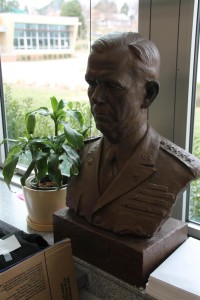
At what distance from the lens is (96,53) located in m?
0.97

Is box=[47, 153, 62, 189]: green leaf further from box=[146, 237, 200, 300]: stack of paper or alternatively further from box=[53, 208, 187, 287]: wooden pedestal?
box=[146, 237, 200, 300]: stack of paper

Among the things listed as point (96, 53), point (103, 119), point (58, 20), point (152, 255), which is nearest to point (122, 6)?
point (58, 20)

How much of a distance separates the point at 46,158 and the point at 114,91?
45 cm

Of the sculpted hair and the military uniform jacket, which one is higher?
the sculpted hair

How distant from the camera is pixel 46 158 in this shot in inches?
51.1

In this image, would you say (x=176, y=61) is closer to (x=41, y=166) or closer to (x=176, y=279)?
(x=41, y=166)

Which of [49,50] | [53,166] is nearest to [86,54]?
[49,50]

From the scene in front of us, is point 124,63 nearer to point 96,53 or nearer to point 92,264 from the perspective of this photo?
point 96,53

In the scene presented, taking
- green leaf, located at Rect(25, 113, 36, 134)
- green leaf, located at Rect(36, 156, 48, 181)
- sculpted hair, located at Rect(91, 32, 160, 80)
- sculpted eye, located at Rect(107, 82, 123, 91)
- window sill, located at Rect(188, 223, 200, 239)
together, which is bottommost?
window sill, located at Rect(188, 223, 200, 239)

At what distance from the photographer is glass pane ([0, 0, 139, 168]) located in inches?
58.7

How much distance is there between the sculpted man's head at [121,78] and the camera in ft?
3.11

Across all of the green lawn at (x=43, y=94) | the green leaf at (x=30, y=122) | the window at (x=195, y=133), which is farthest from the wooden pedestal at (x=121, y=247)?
the green lawn at (x=43, y=94)

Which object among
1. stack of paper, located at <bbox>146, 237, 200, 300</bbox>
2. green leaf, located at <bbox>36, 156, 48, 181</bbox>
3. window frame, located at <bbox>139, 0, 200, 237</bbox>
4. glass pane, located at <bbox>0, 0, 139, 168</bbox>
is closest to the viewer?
stack of paper, located at <bbox>146, 237, 200, 300</bbox>

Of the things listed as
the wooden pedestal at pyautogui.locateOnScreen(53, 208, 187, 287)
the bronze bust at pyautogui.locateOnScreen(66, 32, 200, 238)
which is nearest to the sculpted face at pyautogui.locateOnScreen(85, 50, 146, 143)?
the bronze bust at pyautogui.locateOnScreen(66, 32, 200, 238)
